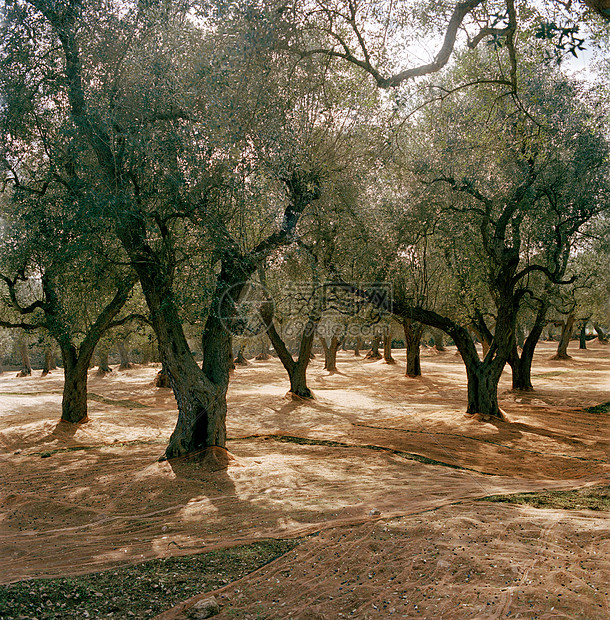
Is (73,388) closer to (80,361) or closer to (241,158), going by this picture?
(80,361)

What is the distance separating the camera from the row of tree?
301 inches

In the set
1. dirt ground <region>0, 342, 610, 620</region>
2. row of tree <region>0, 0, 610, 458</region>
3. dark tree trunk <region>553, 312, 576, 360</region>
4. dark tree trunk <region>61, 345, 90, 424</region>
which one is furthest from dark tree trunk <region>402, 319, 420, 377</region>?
dark tree trunk <region>61, 345, 90, 424</region>

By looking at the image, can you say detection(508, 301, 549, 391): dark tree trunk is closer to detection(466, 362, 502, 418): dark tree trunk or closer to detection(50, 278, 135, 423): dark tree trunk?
detection(466, 362, 502, 418): dark tree trunk

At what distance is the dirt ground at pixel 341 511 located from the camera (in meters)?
4.22

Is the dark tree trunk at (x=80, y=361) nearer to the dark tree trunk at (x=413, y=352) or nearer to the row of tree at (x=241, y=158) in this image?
the row of tree at (x=241, y=158)

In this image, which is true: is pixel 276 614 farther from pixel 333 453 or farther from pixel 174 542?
pixel 333 453

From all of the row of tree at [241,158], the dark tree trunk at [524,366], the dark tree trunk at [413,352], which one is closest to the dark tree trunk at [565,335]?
the dark tree trunk at [413,352]

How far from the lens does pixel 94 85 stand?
8.73 meters

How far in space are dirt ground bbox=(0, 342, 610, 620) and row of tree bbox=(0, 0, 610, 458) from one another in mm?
1991

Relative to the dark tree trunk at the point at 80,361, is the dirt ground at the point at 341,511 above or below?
below

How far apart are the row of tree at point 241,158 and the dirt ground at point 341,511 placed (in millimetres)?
1991

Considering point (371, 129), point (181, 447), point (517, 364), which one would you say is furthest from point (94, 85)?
point (517, 364)

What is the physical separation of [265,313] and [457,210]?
28.3 ft

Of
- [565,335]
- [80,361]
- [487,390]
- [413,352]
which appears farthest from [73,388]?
[565,335]
